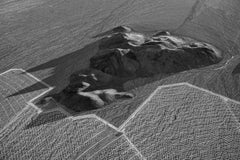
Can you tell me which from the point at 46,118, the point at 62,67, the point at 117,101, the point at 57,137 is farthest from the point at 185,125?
the point at 62,67

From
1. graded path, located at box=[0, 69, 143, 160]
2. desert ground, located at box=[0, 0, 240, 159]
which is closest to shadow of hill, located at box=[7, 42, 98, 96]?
desert ground, located at box=[0, 0, 240, 159]

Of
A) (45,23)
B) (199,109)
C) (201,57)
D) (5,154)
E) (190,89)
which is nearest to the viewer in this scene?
(5,154)

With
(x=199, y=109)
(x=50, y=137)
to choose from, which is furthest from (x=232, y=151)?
(x=50, y=137)

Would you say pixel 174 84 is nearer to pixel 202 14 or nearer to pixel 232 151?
pixel 232 151

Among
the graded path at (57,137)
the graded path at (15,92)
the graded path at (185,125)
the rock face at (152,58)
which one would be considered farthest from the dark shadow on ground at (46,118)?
the rock face at (152,58)

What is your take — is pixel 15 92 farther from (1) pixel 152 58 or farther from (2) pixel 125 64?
(1) pixel 152 58

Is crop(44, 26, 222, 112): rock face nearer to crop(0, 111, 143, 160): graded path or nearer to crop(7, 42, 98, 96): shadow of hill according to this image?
crop(7, 42, 98, 96): shadow of hill

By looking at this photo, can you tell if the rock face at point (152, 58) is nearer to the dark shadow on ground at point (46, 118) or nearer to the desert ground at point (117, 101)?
the desert ground at point (117, 101)
